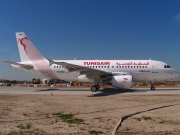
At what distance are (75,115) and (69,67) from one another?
51.1 feet

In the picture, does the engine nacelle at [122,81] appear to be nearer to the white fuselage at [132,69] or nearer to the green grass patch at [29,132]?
the white fuselage at [132,69]

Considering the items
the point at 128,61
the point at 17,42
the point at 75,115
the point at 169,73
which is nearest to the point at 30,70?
the point at 17,42

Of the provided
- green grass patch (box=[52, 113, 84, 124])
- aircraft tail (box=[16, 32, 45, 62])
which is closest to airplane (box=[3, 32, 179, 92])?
aircraft tail (box=[16, 32, 45, 62])

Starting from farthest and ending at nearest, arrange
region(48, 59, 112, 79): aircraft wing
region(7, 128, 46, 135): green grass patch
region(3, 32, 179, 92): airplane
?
1. region(3, 32, 179, 92): airplane
2. region(48, 59, 112, 79): aircraft wing
3. region(7, 128, 46, 135): green grass patch

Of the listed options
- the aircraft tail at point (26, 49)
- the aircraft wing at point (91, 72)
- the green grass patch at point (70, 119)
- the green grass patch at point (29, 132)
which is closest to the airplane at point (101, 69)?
the aircraft tail at point (26, 49)

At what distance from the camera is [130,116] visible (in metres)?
11.3

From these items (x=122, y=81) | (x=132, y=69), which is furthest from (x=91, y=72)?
(x=132, y=69)

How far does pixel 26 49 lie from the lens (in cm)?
3225

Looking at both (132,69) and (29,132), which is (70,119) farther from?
(132,69)

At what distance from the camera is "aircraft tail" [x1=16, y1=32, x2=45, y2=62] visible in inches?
1258

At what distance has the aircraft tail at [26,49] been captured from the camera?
32.0 metres

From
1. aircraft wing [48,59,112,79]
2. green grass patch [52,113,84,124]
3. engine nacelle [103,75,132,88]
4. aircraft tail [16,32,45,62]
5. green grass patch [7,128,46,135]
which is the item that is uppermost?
aircraft tail [16,32,45,62]

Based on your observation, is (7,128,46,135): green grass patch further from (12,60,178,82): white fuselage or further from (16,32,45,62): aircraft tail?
(16,32,45,62): aircraft tail

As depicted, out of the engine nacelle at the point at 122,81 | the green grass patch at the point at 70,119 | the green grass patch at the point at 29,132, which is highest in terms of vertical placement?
the engine nacelle at the point at 122,81
